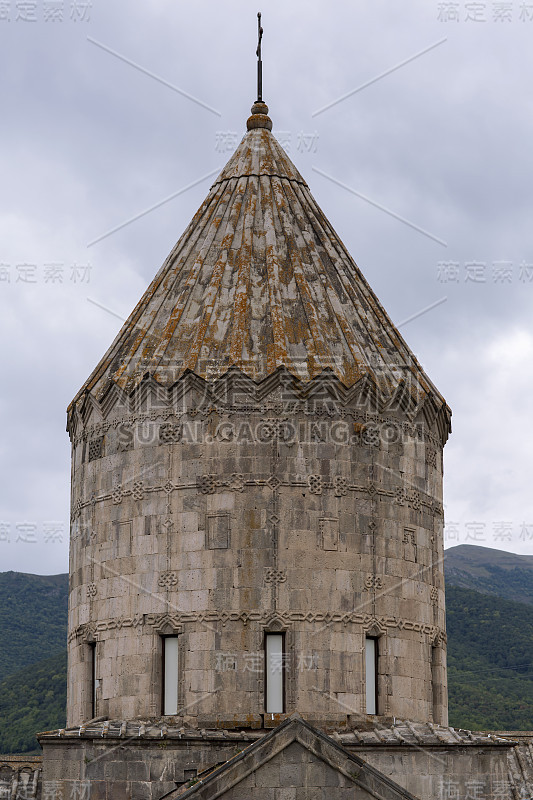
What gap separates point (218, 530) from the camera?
69.3ft

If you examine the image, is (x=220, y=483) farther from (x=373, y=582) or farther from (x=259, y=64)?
(x=259, y=64)

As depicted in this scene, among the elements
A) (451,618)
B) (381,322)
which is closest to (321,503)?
(381,322)

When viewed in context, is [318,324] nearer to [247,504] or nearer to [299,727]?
[247,504]

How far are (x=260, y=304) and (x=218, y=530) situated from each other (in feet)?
13.7

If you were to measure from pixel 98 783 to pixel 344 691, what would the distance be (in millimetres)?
4170

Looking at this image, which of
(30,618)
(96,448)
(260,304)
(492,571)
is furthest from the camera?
(492,571)

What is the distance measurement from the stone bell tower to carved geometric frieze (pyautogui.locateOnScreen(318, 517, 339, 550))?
0.11 feet

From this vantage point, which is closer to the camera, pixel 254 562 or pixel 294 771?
pixel 294 771

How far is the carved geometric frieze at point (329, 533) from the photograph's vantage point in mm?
21203

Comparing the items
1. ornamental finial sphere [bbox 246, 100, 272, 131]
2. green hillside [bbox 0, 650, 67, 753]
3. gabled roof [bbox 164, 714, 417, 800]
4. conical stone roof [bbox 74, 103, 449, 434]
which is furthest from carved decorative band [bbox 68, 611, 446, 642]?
green hillside [bbox 0, 650, 67, 753]

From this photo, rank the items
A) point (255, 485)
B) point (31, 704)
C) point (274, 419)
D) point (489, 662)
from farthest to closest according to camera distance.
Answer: point (489, 662), point (31, 704), point (274, 419), point (255, 485)

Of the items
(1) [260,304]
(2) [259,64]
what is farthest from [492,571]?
(1) [260,304]

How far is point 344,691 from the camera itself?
20.8 meters

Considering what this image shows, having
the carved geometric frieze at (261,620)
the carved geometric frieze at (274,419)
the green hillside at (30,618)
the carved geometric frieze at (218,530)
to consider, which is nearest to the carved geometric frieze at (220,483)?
the carved geometric frieze at (218,530)
